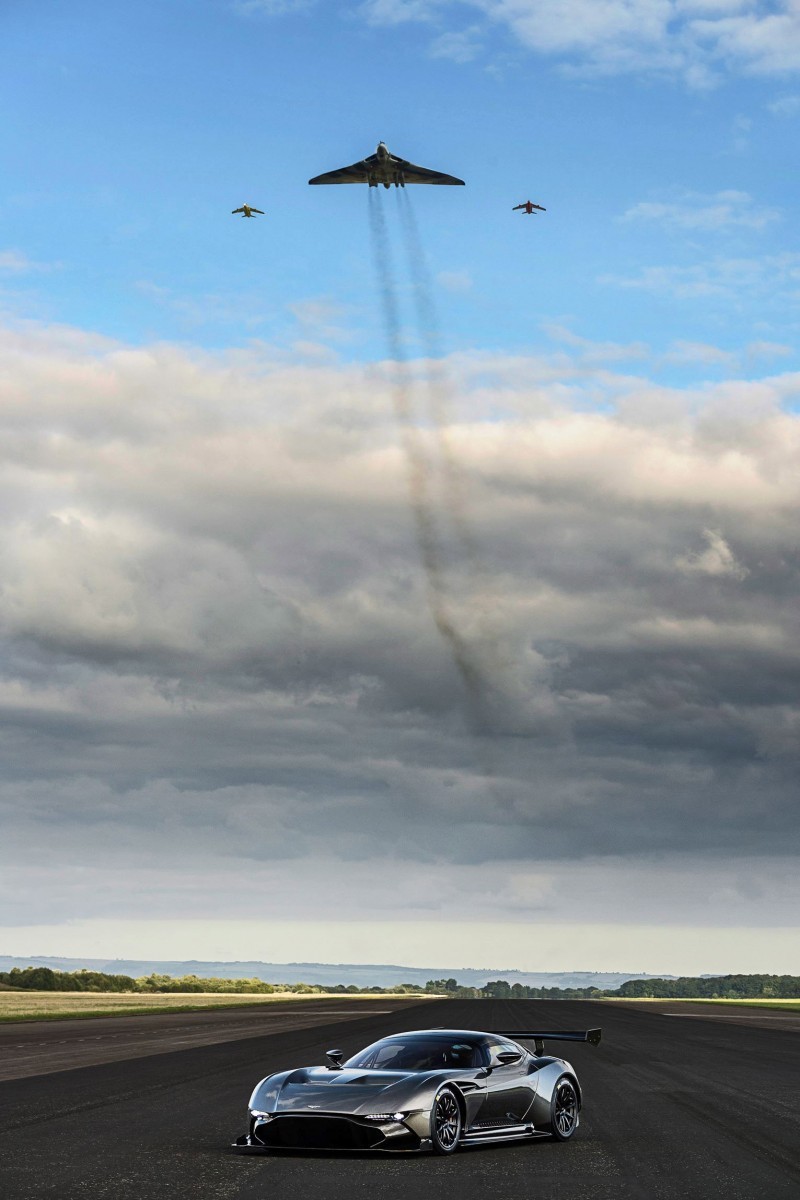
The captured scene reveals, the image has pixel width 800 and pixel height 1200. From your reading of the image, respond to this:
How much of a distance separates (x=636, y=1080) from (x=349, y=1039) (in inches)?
708

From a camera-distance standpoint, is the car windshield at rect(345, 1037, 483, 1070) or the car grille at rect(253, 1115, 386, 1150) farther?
the car windshield at rect(345, 1037, 483, 1070)

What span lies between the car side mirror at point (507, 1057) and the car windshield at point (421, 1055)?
0.37 meters

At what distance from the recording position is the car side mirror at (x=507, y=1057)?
62.0 ft

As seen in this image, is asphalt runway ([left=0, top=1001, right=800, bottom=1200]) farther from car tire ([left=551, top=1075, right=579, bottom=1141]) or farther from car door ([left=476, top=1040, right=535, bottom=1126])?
car door ([left=476, top=1040, right=535, bottom=1126])

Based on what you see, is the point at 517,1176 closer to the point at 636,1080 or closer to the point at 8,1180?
the point at 8,1180

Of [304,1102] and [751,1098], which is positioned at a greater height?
[304,1102]

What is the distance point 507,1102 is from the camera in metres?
18.9

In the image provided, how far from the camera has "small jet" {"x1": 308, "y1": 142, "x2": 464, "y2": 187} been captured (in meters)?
56.3

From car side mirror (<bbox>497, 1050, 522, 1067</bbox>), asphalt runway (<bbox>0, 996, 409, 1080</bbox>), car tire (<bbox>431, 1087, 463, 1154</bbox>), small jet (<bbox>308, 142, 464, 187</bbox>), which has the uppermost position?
small jet (<bbox>308, 142, 464, 187</bbox>)

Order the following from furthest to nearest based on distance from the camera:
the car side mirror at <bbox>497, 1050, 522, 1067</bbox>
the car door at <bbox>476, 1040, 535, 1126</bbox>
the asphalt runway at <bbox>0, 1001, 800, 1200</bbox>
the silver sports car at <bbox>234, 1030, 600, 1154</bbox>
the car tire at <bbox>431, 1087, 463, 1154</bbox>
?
the car side mirror at <bbox>497, 1050, 522, 1067</bbox> < the car door at <bbox>476, 1040, 535, 1126</bbox> < the car tire at <bbox>431, 1087, 463, 1154</bbox> < the silver sports car at <bbox>234, 1030, 600, 1154</bbox> < the asphalt runway at <bbox>0, 1001, 800, 1200</bbox>

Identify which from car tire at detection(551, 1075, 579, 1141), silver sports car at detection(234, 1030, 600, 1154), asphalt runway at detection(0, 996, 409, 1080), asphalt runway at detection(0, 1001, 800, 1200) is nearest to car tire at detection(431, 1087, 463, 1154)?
silver sports car at detection(234, 1030, 600, 1154)

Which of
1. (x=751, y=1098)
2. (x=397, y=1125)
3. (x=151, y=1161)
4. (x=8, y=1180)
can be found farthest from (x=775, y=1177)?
(x=751, y=1098)

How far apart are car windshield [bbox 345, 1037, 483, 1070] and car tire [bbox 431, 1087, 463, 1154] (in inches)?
18.5

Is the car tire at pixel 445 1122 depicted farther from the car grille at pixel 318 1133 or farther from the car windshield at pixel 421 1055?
the car grille at pixel 318 1133
